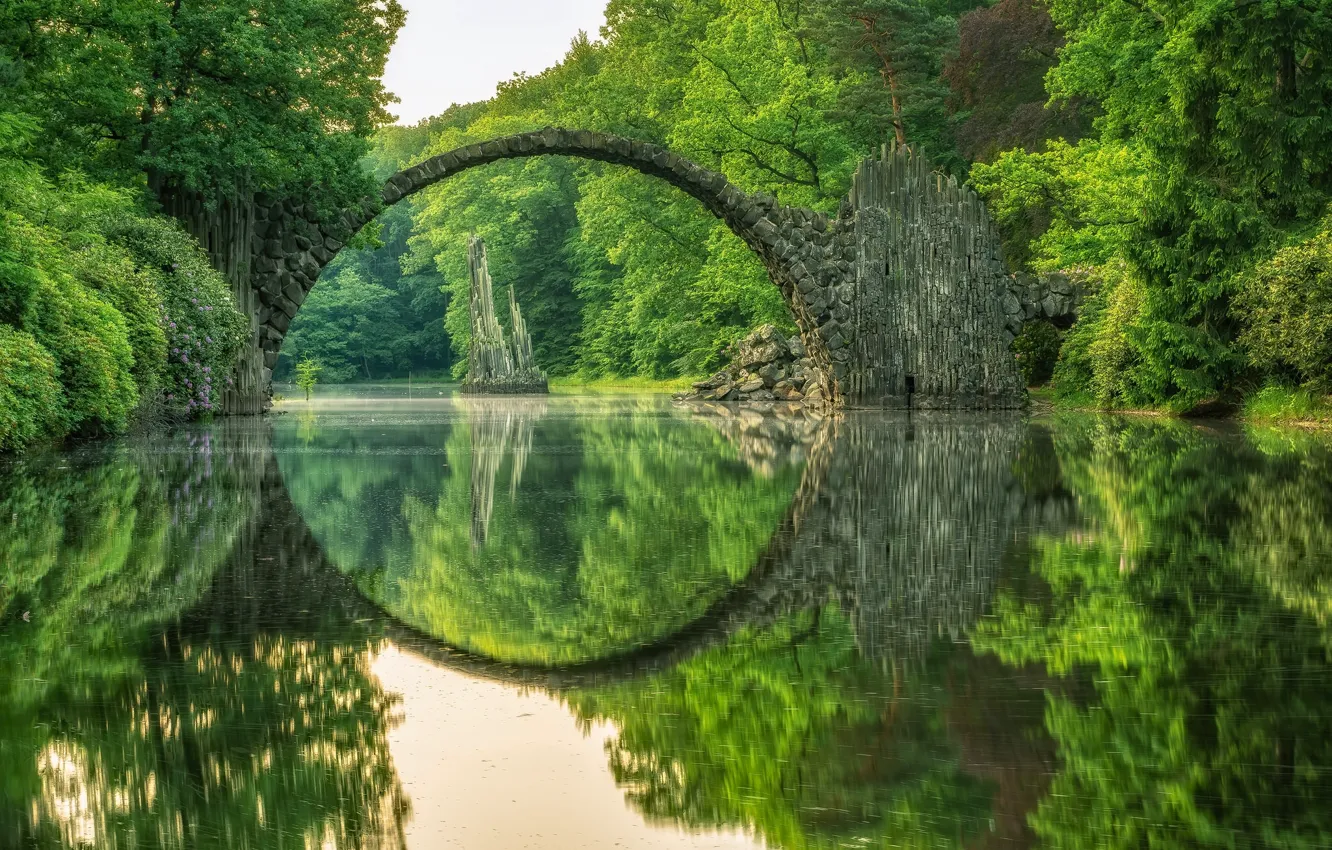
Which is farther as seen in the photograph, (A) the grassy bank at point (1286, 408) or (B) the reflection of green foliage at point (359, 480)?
(A) the grassy bank at point (1286, 408)

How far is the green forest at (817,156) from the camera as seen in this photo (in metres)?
19.3

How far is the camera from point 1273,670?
4773 millimetres

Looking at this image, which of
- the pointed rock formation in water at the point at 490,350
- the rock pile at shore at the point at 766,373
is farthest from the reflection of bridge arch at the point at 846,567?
the pointed rock formation in water at the point at 490,350

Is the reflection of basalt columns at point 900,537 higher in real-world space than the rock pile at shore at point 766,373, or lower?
lower

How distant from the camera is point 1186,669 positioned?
15.8 feet

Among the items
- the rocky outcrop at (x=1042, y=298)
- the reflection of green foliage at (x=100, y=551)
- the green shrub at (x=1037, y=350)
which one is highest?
the rocky outcrop at (x=1042, y=298)

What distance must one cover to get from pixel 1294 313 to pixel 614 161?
44.6 ft

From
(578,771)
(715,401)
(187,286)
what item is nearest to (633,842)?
(578,771)

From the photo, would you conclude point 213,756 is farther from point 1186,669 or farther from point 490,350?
point 490,350

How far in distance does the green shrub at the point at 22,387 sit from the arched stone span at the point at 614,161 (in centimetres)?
1153

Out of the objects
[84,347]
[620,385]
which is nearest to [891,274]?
[84,347]

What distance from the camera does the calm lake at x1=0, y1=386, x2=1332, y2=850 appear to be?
133 inches

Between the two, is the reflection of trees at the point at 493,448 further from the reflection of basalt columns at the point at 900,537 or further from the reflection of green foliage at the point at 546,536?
the reflection of basalt columns at the point at 900,537

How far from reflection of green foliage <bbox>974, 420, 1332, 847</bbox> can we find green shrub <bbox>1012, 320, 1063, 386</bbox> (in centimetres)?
2732
